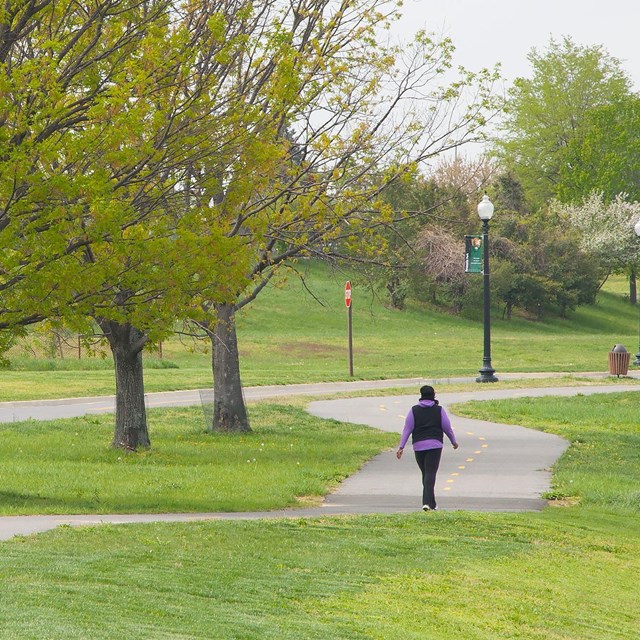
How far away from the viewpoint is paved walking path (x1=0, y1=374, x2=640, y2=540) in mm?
13723

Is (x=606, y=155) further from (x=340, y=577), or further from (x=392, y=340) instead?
(x=340, y=577)

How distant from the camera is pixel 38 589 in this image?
807 cm

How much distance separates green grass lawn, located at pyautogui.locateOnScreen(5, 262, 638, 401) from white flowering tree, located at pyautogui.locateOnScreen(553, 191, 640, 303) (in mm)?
3415

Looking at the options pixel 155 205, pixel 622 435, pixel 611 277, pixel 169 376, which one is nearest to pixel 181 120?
pixel 155 205

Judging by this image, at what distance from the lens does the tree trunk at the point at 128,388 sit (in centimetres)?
1991

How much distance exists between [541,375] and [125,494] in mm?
27179

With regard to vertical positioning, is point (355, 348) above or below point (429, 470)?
above

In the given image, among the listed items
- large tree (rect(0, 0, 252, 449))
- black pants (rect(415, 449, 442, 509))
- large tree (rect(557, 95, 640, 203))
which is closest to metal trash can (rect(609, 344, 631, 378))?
large tree (rect(0, 0, 252, 449))

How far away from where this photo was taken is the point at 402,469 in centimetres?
1850

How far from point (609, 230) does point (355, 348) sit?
2959 cm

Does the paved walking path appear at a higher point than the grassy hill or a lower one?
lower

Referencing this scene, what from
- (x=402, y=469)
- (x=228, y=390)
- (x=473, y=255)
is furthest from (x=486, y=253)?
(x=402, y=469)

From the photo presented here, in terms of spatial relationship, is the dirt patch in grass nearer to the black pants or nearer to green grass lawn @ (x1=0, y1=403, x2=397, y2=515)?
green grass lawn @ (x1=0, y1=403, x2=397, y2=515)

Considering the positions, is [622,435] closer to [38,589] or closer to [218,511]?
[218,511]
